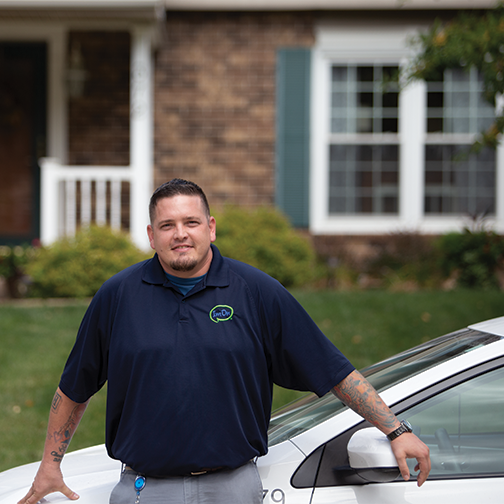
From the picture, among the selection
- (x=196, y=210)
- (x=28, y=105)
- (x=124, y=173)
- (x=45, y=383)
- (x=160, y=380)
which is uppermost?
(x=28, y=105)

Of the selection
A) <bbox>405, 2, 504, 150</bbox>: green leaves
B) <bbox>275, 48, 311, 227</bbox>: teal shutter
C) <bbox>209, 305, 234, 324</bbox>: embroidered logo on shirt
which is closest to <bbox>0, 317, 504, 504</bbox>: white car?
<bbox>209, 305, 234, 324</bbox>: embroidered logo on shirt

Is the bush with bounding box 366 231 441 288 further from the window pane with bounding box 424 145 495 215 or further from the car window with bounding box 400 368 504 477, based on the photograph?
the car window with bounding box 400 368 504 477

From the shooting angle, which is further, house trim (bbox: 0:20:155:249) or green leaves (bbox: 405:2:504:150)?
house trim (bbox: 0:20:155:249)

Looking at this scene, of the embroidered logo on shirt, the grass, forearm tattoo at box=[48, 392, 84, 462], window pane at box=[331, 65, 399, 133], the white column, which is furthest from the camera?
window pane at box=[331, 65, 399, 133]

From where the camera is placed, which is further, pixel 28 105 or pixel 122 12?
pixel 28 105

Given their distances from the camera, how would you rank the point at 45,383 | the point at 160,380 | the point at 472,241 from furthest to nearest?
the point at 472,241, the point at 45,383, the point at 160,380

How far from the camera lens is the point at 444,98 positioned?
9.31m

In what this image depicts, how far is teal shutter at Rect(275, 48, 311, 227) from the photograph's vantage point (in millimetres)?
9070

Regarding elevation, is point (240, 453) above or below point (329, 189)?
below

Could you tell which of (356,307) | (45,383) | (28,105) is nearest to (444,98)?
(356,307)

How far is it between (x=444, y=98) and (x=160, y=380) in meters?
8.46

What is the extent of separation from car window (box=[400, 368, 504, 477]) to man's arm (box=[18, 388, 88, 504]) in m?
1.14

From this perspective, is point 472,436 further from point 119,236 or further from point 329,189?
point 329,189

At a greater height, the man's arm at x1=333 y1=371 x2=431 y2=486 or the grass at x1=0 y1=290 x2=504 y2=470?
the man's arm at x1=333 y1=371 x2=431 y2=486
